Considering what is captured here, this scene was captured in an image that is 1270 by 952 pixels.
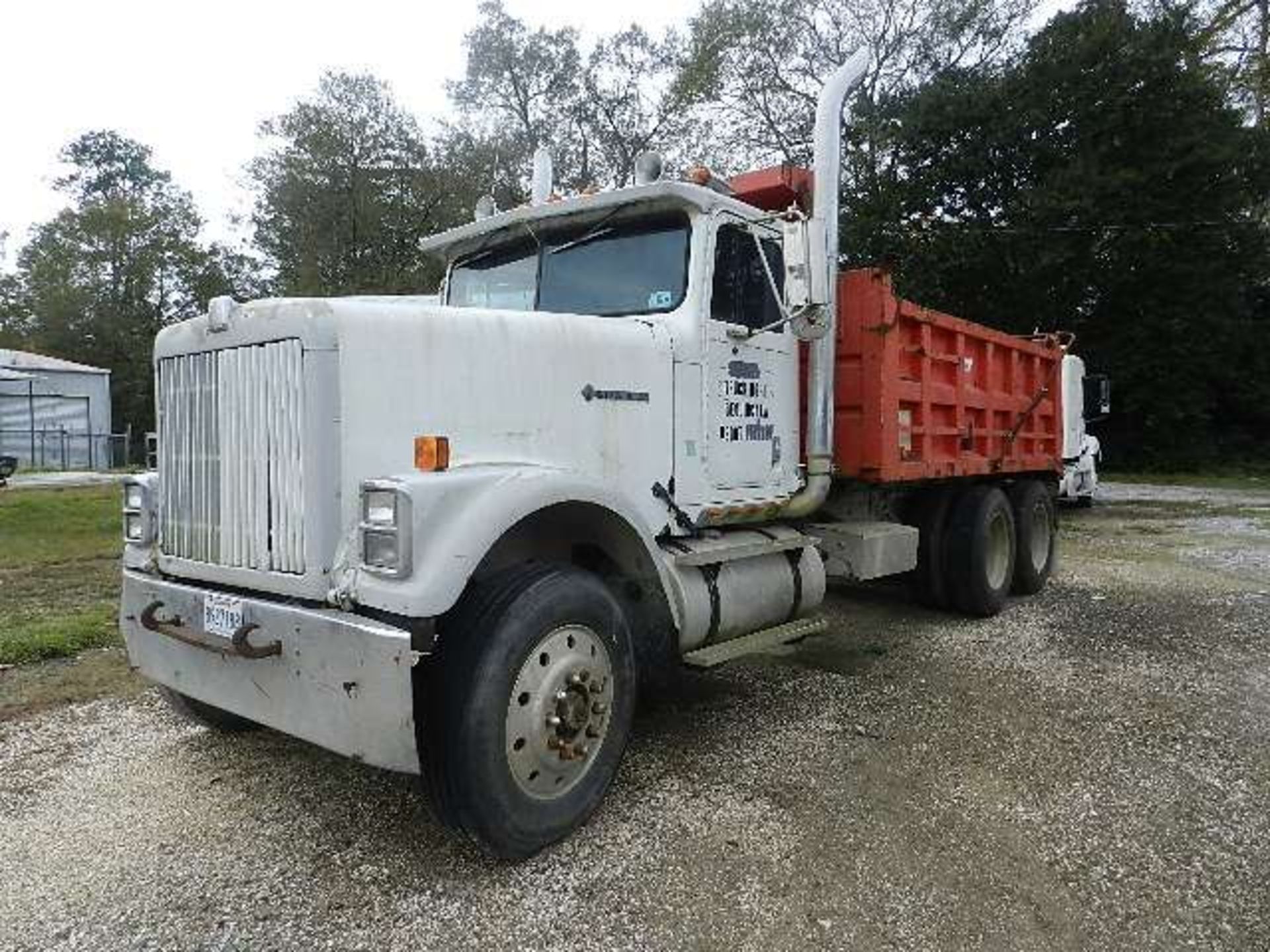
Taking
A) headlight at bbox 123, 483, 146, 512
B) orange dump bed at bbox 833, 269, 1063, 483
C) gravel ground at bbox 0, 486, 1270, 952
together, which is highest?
orange dump bed at bbox 833, 269, 1063, 483

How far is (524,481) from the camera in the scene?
10.5 ft

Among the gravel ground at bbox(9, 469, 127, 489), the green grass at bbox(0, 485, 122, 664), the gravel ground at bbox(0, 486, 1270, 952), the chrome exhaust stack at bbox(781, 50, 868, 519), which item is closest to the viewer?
the gravel ground at bbox(0, 486, 1270, 952)

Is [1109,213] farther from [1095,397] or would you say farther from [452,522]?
[452,522]

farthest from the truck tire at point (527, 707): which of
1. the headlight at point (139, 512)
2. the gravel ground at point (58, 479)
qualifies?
the gravel ground at point (58, 479)

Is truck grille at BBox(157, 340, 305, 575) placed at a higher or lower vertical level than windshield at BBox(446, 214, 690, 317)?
lower

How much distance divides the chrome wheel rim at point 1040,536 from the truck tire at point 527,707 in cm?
539

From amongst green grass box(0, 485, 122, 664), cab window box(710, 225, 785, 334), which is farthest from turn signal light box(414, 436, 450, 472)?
green grass box(0, 485, 122, 664)

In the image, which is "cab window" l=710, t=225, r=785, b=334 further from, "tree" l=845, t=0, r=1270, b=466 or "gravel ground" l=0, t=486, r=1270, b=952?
"tree" l=845, t=0, r=1270, b=466

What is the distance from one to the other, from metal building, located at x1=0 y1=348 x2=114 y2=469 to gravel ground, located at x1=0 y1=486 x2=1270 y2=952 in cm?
2665

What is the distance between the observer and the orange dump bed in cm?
537

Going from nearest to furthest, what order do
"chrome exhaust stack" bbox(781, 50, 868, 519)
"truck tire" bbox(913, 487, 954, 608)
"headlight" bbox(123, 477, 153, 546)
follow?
"headlight" bbox(123, 477, 153, 546)
"chrome exhaust stack" bbox(781, 50, 868, 519)
"truck tire" bbox(913, 487, 954, 608)

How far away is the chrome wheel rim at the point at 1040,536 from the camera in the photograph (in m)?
7.61

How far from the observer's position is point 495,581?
10.4ft

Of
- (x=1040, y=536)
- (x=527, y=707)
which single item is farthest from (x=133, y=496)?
(x=1040, y=536)
